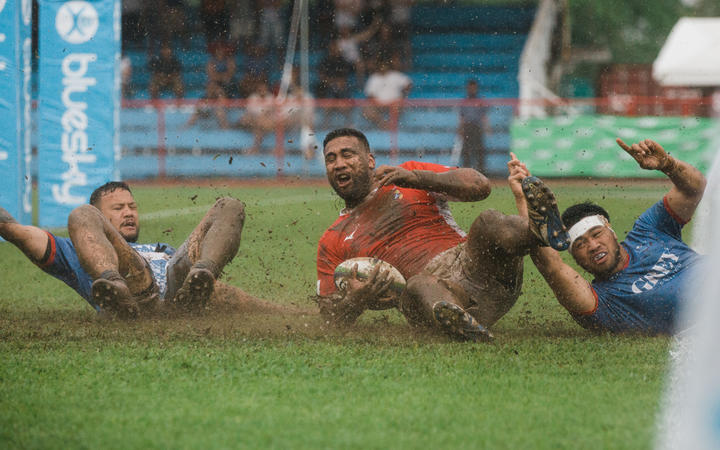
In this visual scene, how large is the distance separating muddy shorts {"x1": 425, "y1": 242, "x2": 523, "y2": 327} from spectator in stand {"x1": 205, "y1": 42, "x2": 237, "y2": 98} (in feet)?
46.8

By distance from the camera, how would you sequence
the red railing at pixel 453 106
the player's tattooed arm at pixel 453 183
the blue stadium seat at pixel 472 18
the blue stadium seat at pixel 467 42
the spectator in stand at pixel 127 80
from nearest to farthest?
the player's tattooed arm at pixel 453 183 < the red railing at pixel 453 106 < the spectator in stand at pixel 127 80 < the blue stadium seat at pixel 467 42 < the blue stadium seat at pixel 472 18

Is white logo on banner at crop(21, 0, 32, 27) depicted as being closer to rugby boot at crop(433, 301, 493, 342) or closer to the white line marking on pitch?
the white line marking on pitch

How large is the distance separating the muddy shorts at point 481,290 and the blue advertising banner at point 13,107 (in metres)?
6.87

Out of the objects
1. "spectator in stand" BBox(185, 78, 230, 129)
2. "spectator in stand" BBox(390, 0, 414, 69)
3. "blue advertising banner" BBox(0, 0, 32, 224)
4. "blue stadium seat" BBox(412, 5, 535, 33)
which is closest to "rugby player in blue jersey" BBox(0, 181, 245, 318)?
"blue advertising banner" BBox(0, 0, 32, 224)

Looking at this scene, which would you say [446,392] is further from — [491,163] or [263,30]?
[263,30]

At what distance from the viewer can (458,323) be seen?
4.95 metres

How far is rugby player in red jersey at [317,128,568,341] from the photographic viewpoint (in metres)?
5.02

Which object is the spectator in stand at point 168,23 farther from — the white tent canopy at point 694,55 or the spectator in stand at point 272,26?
the white tent canopy at point 694,55

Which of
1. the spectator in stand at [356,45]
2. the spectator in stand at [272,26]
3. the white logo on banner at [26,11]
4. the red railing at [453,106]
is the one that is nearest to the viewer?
the white logo on banner at [26,11]

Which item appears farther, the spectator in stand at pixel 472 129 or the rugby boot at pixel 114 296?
the spectator in stand at pixel 472 129

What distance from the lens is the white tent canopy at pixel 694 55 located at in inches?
1084

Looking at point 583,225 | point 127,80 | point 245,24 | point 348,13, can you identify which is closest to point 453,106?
point 348,13

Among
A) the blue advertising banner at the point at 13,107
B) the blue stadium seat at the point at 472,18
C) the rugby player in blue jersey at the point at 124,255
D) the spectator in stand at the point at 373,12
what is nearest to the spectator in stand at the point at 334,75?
the spectator in stand at the point at 373,12

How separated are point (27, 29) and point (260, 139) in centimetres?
695
